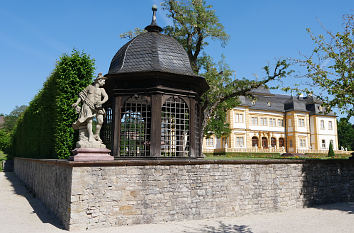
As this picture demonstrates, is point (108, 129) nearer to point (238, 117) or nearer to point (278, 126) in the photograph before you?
point (238, 117)

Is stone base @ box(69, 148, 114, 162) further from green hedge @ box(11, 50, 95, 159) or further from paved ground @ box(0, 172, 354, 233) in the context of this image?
green hedge @ box(11, 50, 95, 159)

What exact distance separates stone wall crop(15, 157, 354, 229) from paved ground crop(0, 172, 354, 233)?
0.35 m

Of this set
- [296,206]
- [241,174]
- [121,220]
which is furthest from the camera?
[296,206]

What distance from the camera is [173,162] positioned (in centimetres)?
885

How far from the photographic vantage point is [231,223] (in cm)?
873

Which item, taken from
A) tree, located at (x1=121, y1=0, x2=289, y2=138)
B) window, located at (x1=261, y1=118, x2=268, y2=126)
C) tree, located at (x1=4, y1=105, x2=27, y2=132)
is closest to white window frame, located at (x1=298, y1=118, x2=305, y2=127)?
window, located at (x1=261, y1=118, x2=268, y2=126)

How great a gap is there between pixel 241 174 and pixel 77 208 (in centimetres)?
546

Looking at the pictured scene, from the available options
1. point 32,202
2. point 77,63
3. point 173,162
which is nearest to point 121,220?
point 173,162

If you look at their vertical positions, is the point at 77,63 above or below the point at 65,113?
above

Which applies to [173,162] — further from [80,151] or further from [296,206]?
[296,206]

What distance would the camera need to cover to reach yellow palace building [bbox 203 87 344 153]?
51.7m

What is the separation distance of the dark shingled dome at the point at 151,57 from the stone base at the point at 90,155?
3.36m

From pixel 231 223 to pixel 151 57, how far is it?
6599mm

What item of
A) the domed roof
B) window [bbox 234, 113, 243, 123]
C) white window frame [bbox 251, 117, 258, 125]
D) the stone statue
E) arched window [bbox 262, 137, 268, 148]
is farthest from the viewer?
arched window [bbox 262, 137, 268, 148]
